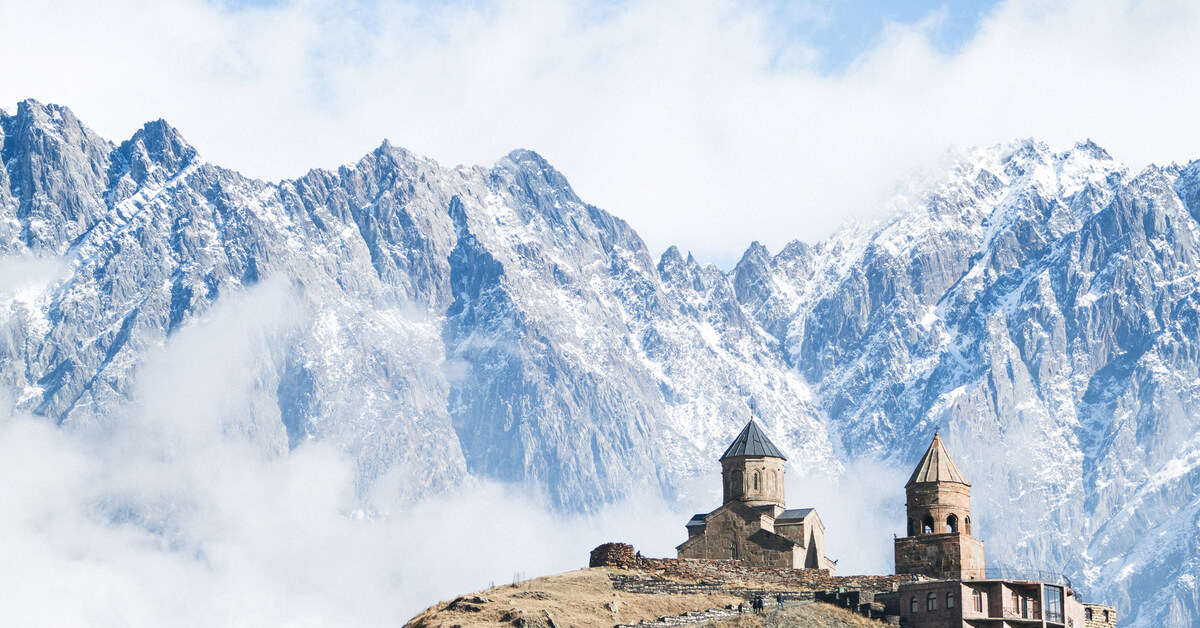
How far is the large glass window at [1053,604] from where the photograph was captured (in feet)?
345

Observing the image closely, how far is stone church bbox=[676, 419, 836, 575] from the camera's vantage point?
130 m

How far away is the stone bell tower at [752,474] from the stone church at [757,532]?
8 centimetres

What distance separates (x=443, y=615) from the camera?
96.1 meters

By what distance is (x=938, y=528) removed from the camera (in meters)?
121

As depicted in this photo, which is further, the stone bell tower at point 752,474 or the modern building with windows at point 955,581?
the stone bell tower at point 752,474

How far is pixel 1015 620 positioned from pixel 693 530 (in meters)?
35.1

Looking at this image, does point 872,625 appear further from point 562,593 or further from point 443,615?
point 443,615

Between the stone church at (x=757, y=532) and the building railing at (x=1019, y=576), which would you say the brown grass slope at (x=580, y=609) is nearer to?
the building railing at (x=1019, y=576)

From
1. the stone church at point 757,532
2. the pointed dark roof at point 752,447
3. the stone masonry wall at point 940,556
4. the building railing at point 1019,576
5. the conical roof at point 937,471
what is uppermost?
the pointed dark roof at point 752,447

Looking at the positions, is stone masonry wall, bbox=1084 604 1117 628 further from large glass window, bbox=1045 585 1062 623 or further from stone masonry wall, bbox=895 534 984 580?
stone masonry wall, bbox=895 534 984 580

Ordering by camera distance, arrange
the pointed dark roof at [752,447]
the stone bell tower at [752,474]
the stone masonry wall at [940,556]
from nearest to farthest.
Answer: the stone masonry wall at [940,556] < the stone bell tower at [752,474] < the pointed dark roof at [752,447]

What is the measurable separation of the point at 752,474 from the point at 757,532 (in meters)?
9.62

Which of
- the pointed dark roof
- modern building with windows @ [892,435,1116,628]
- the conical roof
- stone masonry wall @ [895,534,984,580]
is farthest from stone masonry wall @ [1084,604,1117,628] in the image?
the pointed dark roof

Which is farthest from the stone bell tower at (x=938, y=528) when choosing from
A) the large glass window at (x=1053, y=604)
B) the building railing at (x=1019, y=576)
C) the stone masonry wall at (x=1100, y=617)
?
the large glass window at (x=1053, y=604)
